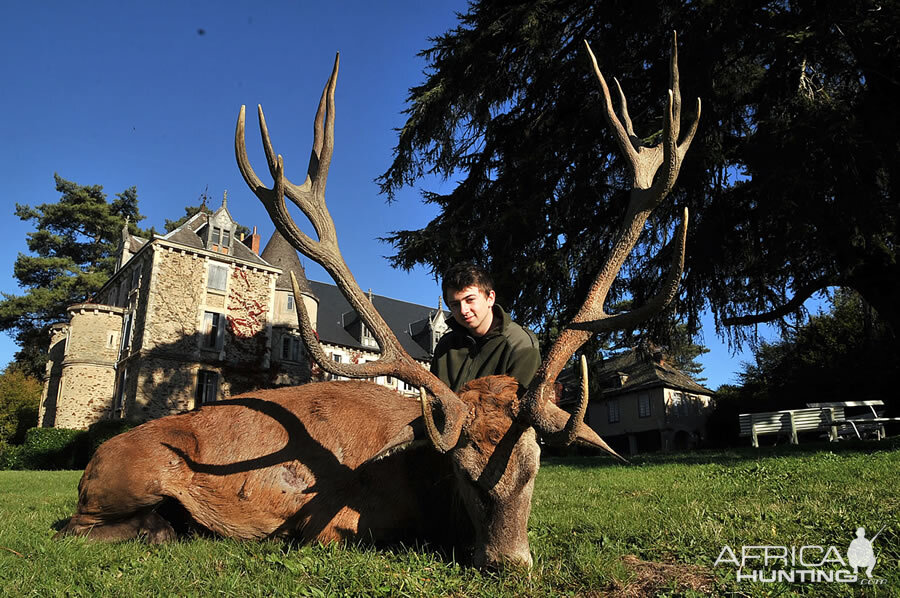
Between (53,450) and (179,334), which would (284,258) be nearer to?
(179,334)

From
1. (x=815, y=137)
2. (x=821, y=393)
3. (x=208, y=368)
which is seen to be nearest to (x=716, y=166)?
(x=815, y=137)

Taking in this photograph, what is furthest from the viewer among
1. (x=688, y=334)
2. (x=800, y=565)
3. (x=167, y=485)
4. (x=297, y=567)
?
(x=688, y=334)

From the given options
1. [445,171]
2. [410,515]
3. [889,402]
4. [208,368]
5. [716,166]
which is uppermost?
[445,171]

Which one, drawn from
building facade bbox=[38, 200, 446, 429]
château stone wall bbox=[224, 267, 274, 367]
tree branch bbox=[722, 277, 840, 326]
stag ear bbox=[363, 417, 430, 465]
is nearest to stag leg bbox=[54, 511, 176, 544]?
stag ear bbox=[363, 417, 430, 465]

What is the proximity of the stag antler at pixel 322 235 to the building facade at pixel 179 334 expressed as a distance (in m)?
23.8

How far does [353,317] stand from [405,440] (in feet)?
142

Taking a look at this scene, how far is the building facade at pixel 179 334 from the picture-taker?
2895 cm

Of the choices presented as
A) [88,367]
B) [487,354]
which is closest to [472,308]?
[487,354]

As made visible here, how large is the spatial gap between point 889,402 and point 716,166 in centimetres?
2096

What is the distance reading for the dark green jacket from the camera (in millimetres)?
4207

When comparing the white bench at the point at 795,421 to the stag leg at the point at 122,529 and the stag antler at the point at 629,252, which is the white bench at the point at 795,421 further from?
the stag leg at the point at 122,529

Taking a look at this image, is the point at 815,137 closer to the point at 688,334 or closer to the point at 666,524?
the point at 688,334

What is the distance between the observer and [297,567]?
132 inches

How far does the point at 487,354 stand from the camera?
14.6 ft
